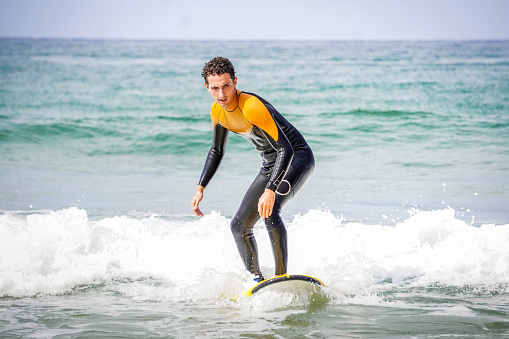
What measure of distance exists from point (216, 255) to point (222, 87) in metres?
2.72

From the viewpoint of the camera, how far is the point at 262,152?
15.6 ft

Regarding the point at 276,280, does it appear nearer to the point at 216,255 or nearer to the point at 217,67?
the point at 217,67

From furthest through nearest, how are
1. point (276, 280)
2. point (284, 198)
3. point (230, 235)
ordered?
1. point (230, 235)
2. point (276, 280)
3. point (284, 198)

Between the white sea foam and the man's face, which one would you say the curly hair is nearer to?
the man's face

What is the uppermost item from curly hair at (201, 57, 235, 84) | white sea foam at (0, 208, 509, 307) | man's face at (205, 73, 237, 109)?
curly hair at (201, 57, 235, 84)

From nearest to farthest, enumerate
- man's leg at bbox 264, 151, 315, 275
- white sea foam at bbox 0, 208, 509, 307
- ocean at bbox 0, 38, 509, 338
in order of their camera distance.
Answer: man's leg at bbox 264, 151, 315, 275
ocean at bbox 0, 38, 509, 338
white sea foam at bbox 0, 208, 509, 307

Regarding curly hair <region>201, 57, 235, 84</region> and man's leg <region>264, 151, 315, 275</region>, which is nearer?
curly hair <region>201, 57, 235, 84</region>

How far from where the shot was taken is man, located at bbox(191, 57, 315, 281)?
4367mm

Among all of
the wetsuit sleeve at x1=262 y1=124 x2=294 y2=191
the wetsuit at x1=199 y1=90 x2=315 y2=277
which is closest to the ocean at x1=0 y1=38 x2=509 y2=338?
the wetsuit at x1=199 y1=90 x2=315 y2=277

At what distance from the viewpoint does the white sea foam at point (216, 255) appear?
5.40 m

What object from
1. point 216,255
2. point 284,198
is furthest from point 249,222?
point 216,255

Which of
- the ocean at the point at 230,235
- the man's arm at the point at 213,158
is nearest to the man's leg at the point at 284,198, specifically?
the ocean at the point at 230,235

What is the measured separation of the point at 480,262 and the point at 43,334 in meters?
3.97

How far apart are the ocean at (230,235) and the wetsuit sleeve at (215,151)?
0.88 m
